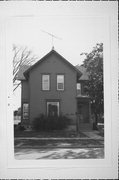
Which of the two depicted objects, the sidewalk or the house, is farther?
the house

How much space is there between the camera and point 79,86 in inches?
466

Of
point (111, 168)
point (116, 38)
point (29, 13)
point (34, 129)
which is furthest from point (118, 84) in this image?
point (34, 129)

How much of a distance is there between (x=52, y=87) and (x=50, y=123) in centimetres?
174

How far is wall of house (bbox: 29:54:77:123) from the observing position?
1090 cm

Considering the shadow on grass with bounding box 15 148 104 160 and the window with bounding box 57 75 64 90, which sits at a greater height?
the window with bounding box 57 75 64 90

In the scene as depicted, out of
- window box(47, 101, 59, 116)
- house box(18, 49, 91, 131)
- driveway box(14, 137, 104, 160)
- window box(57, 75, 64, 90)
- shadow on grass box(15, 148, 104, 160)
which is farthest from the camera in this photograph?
window box(57, 75, 64, 90)

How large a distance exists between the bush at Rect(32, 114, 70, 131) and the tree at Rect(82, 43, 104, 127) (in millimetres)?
1482

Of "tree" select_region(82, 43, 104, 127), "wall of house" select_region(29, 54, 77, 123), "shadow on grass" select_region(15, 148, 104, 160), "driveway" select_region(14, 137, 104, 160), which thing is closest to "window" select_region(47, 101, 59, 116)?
"wall of house" select_region(29, 54, 77, 123)

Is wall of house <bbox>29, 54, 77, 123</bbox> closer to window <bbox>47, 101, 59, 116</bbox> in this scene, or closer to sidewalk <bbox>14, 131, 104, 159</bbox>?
window <bbox>47, 101, 59, 116</bbox>

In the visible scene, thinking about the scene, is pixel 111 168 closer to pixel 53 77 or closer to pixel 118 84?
pixel 118 84

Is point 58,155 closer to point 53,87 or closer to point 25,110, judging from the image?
point 53,87

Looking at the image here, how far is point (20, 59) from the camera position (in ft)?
39.0

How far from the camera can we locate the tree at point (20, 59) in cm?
1151

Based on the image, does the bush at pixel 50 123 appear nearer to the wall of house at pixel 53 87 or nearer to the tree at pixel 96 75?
the wall of house at pixel 53 87
